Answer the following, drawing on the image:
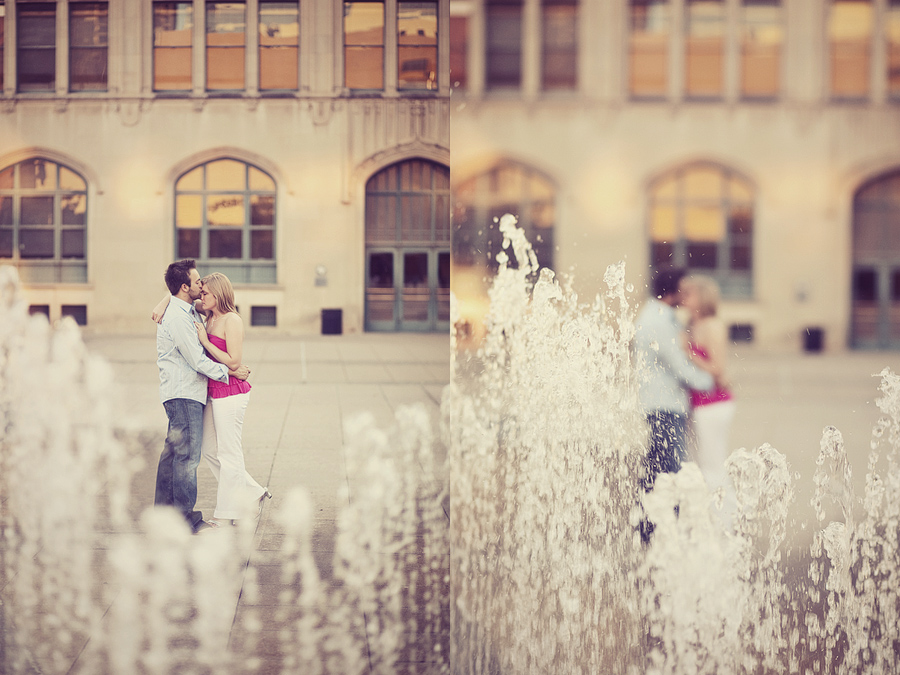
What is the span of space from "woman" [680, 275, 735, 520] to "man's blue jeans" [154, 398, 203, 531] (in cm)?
266

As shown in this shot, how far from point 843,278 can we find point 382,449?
9.24ft

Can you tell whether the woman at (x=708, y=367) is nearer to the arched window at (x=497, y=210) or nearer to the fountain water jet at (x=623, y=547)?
the fountain water jet at (x=623, y=547)

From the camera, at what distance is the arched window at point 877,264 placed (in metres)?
3.15

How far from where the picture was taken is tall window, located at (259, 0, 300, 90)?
4.38m

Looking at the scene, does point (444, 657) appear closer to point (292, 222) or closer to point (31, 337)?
point (292, 222)

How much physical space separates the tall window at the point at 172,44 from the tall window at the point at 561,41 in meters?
2.25

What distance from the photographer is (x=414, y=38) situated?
445 centimetres

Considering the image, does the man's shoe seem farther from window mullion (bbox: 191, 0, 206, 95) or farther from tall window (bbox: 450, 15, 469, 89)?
tall window (bbox: 450, 15, 469, 89)

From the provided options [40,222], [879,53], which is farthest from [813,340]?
[40,222]

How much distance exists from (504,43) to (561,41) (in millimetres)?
243

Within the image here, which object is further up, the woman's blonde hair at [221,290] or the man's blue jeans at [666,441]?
the woman's blonde hair at [221,290]

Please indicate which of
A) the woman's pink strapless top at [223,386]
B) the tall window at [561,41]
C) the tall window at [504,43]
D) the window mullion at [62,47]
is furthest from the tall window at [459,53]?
the window mullion at [62,47]

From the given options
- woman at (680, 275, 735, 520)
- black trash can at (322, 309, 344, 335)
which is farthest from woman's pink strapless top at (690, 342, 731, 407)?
black trash can at (322, 309, 344, 335)

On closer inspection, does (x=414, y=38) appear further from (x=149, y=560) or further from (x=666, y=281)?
(x=149, y=560)
